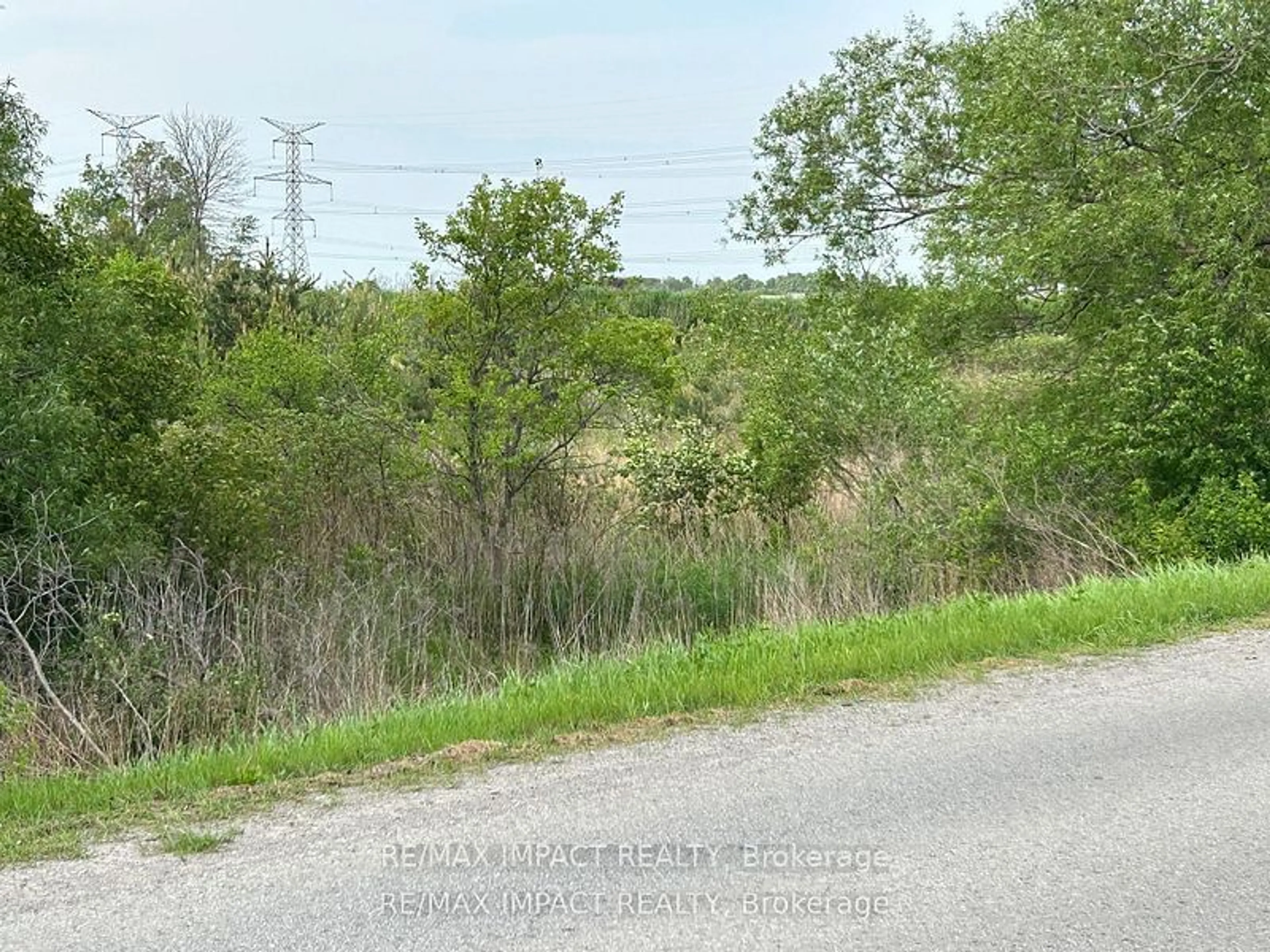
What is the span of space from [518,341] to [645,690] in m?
7.11

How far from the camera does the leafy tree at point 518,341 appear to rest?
1218 cm

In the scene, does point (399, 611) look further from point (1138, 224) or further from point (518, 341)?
point (1138, 224)

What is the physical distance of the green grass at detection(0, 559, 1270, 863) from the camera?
15.5 ft

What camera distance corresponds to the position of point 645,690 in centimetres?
610

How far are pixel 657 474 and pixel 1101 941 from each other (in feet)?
40.8

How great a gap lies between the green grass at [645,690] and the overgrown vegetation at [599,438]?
0.95m

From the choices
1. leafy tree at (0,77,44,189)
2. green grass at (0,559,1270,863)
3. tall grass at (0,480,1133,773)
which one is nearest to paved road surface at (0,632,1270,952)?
green grass at (0,559,1270,863)

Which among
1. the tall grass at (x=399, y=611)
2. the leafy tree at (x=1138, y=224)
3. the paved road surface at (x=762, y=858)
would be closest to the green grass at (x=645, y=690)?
the paved road surface at (x=762, y=858)

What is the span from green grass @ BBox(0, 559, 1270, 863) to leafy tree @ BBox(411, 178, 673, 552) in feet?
15.2

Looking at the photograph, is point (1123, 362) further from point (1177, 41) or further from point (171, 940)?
point (171, 940)

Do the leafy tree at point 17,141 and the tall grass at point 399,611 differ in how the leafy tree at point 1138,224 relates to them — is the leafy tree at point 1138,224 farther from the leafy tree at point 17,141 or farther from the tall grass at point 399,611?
the leafy tree at point 17,141

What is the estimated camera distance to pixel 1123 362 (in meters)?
12.8

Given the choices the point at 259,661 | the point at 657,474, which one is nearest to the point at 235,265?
the point at 657,474

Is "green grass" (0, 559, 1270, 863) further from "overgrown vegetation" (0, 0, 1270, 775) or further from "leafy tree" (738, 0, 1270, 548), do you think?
"leafy tree" (738, 0, 1270, 548)
